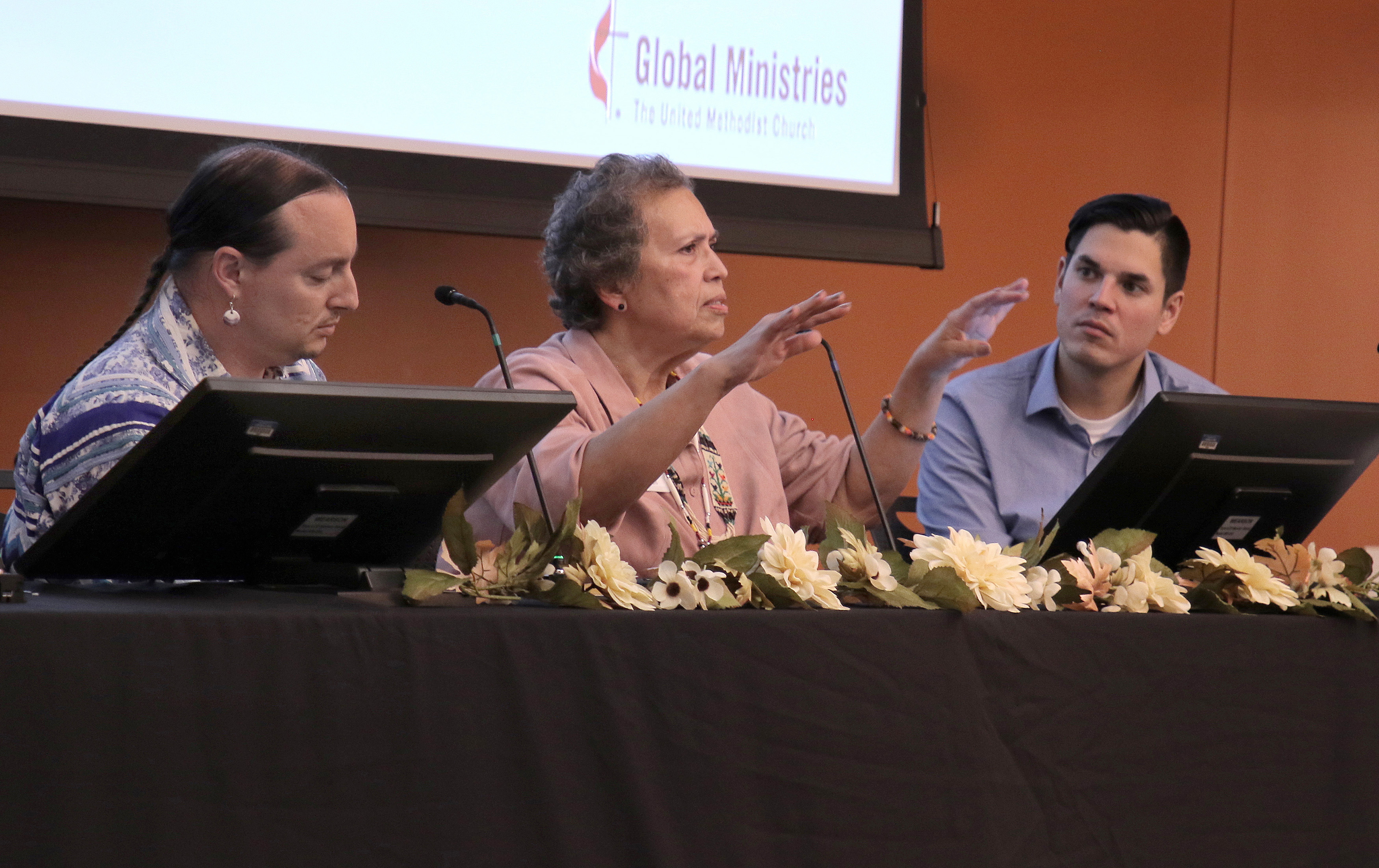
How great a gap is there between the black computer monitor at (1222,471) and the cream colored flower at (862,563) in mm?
359

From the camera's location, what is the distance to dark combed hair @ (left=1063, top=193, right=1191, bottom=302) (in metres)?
2.36

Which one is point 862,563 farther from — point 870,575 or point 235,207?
point 235,207

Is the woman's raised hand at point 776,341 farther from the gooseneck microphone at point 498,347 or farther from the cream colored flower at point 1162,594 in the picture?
the cream colored flower at point 1162,594

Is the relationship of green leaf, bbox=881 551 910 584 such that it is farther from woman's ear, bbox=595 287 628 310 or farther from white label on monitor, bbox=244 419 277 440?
woman's ear, bbox=595 287 628 310

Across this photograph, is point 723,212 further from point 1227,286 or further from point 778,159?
point 1227,286

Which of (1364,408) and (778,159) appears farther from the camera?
(778,159)

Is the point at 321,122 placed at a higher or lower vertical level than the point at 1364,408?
higher

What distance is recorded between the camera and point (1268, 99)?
12.3 ft

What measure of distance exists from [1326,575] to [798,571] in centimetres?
60

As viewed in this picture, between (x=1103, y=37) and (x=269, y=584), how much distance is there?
3.09 metres

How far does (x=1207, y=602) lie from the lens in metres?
1.31

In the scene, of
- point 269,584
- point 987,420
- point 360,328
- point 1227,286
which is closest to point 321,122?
point 360,328

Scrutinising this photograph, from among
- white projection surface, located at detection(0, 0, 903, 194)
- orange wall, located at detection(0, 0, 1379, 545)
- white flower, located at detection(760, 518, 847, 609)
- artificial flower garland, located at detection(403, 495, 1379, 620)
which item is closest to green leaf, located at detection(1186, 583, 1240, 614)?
artificial flower garland, located at detection(403, 495, 1379, 620)

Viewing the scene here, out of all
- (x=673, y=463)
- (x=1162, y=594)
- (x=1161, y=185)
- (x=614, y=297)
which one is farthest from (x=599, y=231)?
(x=1161, y=185)
